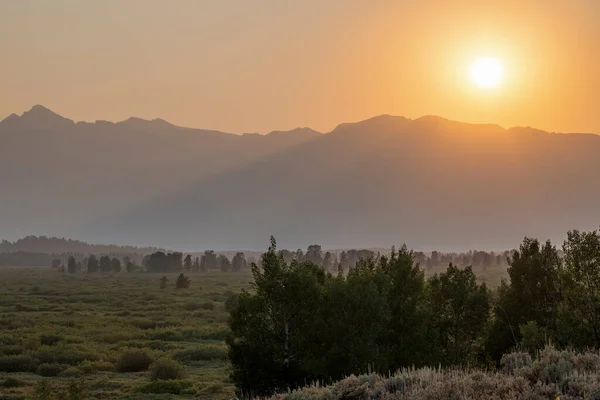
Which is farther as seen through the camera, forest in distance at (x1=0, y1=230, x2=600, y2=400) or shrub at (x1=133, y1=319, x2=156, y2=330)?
shrub at (x1=133, y1=319, x2=156, y2=330)

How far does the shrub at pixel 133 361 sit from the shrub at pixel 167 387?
9294 mm

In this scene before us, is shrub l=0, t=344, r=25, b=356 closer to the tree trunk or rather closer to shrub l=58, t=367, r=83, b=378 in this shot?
shrub l=58, t=367, r=83, b=378

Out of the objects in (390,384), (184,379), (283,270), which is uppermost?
(283,270)

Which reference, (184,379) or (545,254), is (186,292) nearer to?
(184,379)

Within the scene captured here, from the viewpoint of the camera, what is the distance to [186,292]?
127812 mm

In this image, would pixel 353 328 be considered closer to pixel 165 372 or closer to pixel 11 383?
pixel 165 372

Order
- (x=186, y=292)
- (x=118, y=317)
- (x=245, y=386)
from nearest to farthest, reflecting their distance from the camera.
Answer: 1. (x=245, y=386)
2. (x=118, y=317)
3. (x=186, y=292)

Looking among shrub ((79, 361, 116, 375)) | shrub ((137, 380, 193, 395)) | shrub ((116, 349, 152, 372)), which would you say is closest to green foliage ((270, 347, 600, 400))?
shrub ((137, 380, 193, 395))

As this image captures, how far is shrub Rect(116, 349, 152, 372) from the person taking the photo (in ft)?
169

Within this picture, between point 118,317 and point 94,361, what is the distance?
3295 cm

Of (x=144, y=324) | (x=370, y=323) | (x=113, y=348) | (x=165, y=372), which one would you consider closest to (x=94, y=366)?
(x=165, y=372)

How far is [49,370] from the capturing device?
49.1 metres

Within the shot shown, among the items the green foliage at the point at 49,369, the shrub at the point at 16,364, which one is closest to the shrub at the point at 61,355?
the shrub at the point at 16,364

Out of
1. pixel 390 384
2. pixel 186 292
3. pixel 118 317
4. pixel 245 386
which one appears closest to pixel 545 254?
pixel 245 386
